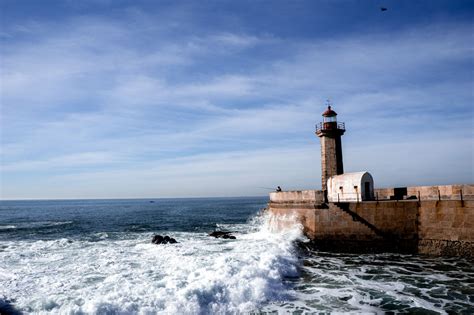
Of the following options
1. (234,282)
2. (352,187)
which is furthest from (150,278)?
(352,187)

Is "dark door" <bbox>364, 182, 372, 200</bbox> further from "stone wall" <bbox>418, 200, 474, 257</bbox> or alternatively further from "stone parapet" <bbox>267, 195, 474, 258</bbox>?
"stone wall" <bbox>418, 200, 474, 257</bbox>

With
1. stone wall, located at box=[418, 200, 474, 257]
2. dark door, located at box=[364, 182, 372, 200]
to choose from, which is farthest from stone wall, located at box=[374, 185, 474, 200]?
dark door, located at box=[364, 182, 372, 200]

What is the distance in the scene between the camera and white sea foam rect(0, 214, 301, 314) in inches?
348

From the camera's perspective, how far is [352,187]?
17.4 m

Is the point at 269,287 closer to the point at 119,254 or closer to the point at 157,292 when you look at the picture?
the point at 157,292

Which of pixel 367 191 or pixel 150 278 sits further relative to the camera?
pixel 367 191

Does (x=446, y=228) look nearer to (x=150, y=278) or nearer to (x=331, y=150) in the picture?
(x=331, y=150)

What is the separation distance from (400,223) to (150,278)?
1115 centimetres

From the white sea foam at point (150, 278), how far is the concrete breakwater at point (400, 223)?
5.65 feet

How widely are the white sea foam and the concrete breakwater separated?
1722mm

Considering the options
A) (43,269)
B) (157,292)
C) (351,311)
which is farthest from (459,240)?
(43,269)

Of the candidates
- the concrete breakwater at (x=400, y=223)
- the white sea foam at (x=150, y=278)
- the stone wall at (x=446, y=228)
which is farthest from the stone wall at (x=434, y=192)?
the white sea foam at (x=150, y=278)

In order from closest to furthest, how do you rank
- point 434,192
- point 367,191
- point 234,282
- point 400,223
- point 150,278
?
point 234,282 < point 150,278 < point 400,223 < point 434,192 < point 367,191

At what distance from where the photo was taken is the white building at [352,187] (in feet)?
56.2
